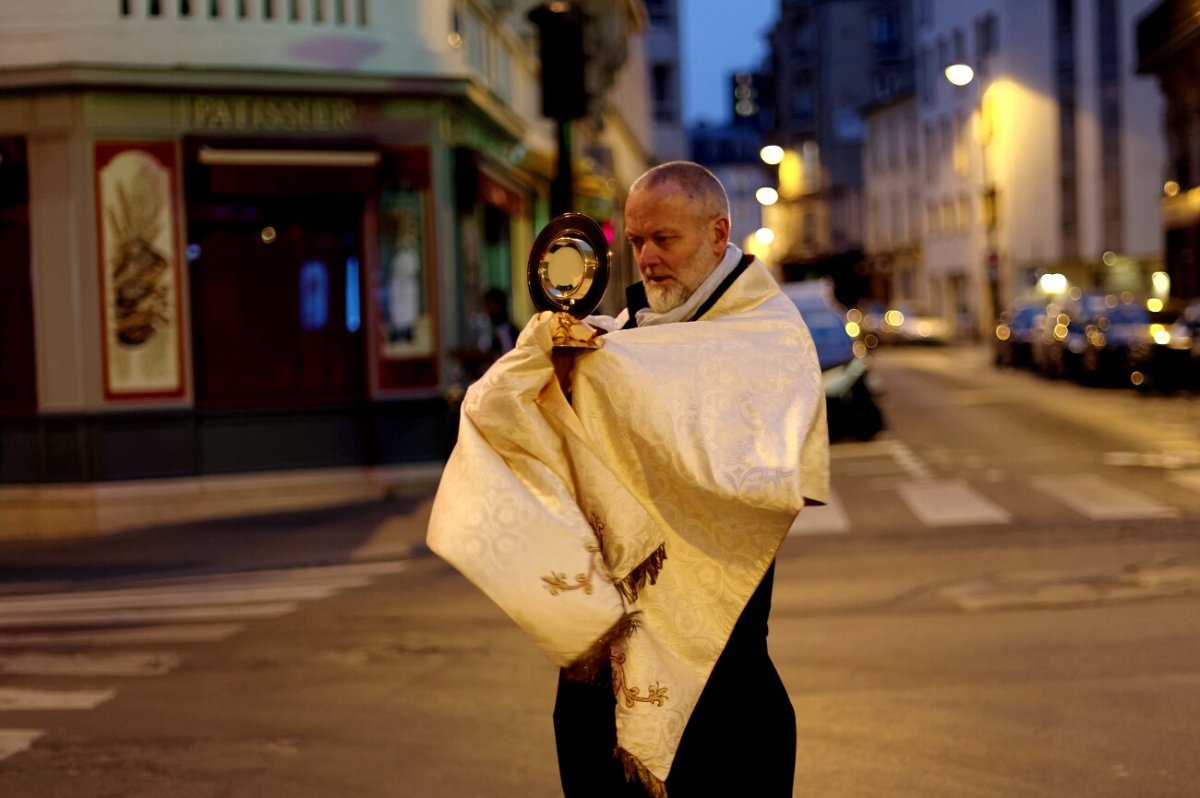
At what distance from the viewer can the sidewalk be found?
1341 centimetres

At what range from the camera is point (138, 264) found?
1727cm

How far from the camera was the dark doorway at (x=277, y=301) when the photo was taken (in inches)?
706

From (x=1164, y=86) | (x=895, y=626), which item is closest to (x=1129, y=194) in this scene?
(x=1164, y=86)

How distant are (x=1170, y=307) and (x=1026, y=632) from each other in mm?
25421

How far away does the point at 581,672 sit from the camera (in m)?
3.79

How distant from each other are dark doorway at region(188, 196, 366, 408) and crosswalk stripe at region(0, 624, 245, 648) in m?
7.77

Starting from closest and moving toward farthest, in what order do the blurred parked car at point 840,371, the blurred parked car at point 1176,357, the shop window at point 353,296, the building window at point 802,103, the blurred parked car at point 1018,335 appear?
the shop window at point 353,296 → the blurred parked car at point 840,371 → the blurred parked car at point 1176,357 → the blurred parked car at point 1018,335 → the building window at point 802,103

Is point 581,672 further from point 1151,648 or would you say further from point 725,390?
point 1151,648

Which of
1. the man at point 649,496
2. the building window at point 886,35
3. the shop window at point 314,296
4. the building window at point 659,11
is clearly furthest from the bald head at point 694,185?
the building window at point 886,35

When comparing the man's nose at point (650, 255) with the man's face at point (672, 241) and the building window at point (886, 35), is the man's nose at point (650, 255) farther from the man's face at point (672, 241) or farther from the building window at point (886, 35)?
the building window at point (886, 35)

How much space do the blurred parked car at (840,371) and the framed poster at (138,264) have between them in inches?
279

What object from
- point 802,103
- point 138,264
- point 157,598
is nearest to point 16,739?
point 157,598

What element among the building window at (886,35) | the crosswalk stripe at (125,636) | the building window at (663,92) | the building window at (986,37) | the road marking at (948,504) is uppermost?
the building window at (886,35)

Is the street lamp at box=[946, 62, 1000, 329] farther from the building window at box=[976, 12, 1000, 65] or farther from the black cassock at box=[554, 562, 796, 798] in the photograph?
the black cassock at box=[554, 562, 796, 798]
